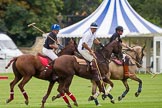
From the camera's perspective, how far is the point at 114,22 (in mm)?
48188

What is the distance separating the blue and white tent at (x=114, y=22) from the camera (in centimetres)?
4800

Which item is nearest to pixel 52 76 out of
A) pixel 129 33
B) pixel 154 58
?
pixel 129 33

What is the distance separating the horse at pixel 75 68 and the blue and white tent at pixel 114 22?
24223mm

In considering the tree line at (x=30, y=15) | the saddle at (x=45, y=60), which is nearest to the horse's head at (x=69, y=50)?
the saddle at (x=45, y=60)

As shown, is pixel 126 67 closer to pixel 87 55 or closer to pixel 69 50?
pixel 69 50

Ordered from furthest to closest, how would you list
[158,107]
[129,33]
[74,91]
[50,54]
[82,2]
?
→ 1. [82,2]
2. [129,33]
3. [74,91]
4. [50,54]
5. [158,107]

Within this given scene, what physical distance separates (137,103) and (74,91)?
281 inches

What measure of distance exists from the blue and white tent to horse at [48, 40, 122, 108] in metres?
24.2

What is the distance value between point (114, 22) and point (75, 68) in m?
26.2

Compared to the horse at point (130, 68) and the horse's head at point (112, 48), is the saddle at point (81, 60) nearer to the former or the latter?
the horse's head at point (112, 48)

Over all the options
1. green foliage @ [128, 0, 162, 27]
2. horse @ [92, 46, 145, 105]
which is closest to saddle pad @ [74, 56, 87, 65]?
horse @ [92, 46, 145, 105]

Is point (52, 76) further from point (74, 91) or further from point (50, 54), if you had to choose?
point (74, 91)

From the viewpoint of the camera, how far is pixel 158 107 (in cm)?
2159

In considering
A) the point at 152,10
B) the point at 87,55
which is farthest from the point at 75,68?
the point at 152,10
